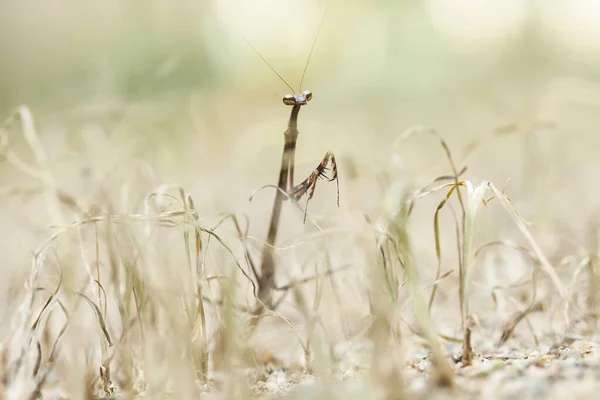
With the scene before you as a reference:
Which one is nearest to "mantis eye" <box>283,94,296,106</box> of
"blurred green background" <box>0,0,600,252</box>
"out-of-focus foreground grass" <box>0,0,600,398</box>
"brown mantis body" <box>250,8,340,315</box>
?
"brown mantis body" <box>250,8,340,315</box>

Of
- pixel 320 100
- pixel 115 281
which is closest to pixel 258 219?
pixel 115 281

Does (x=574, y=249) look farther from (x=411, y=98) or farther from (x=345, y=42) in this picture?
(x=345, y=42)

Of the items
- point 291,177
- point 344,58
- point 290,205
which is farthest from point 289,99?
point 344,58

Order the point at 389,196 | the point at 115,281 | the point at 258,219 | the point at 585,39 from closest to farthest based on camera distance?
the point at 389,196, the point at 115,281, the point at 258,219, the point at 585,39

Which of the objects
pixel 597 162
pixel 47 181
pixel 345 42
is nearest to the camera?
pixel 47 181

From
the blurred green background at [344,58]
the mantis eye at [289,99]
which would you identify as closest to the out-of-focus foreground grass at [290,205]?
the blurred green background at [344,58]

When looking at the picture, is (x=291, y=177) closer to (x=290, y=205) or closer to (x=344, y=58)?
(x=290, y=205)

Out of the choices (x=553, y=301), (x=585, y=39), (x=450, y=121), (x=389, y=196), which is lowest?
(x=553, y=301)

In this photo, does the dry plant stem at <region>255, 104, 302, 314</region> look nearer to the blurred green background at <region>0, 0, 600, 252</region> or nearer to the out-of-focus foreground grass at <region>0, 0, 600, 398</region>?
the out-of-focus foreground grass at <region>0, 0, 600, 398</region>
